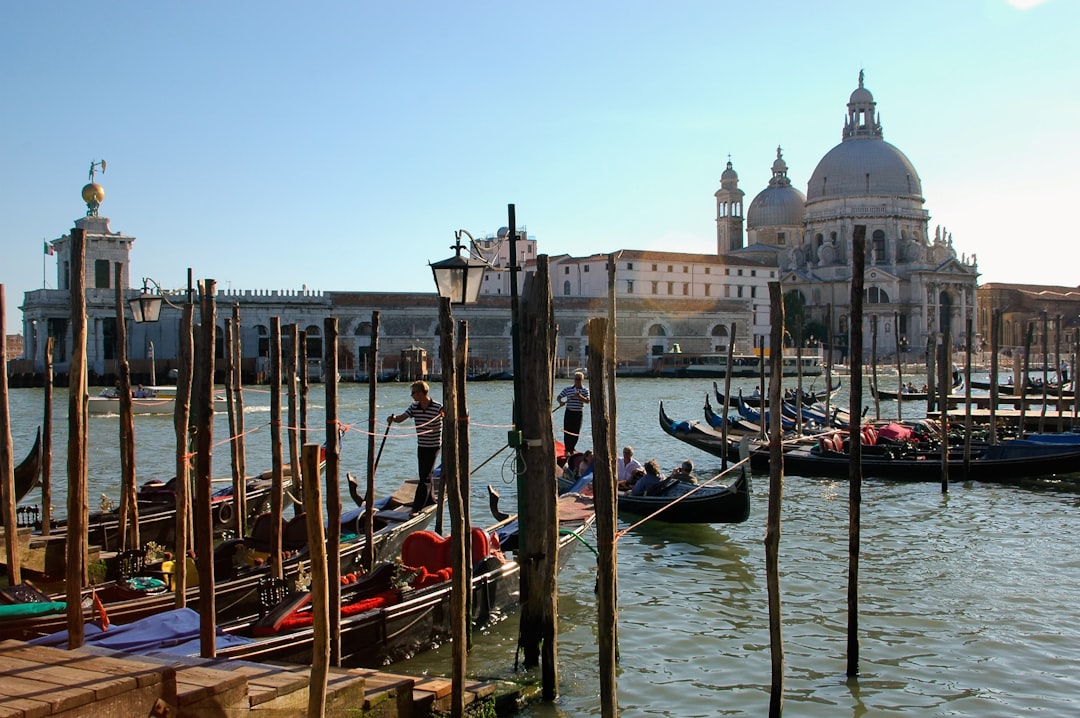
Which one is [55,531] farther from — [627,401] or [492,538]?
[627,401]

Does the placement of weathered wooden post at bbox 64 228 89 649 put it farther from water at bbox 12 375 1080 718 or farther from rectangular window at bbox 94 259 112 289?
rectangular window at bbox 94 259 112 289

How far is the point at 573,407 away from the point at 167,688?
7.51 m

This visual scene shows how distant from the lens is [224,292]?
37.3 m

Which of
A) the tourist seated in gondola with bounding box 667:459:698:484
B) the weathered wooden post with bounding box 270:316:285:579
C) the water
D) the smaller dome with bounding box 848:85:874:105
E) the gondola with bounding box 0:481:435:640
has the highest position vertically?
the smaller dome with bounding box 848:85:874:105

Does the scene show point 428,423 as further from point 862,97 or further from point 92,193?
point 862,97

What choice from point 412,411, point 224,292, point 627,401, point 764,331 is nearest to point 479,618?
point 412,411

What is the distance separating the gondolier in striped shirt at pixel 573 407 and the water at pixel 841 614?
1.06 metres

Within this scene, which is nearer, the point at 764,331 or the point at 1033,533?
the point at 1033,533

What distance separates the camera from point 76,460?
4.35 meters

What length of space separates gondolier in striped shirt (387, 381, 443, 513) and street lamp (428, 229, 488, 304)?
1873 millimetres

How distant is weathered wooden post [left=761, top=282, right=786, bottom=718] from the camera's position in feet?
14.1

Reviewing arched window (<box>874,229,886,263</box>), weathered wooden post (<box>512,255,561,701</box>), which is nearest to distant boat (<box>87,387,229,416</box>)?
weathered wooden post (<box>512,255,561,701</box>)

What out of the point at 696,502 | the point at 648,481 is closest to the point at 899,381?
the point at 648,481

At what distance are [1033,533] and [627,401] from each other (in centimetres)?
1964
